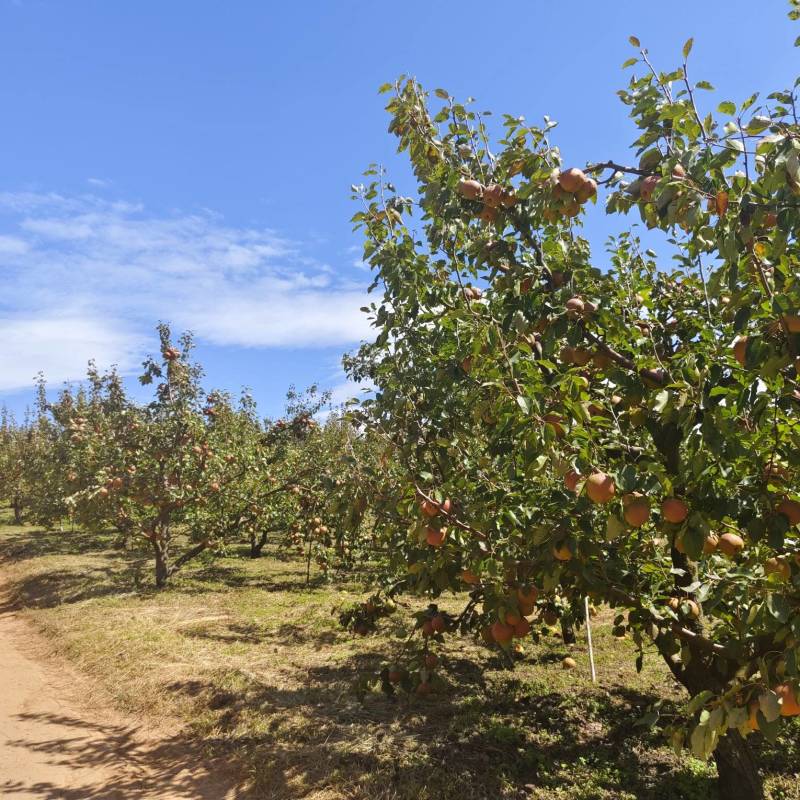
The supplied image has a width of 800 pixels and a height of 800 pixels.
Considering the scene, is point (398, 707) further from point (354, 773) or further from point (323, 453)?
point (323, 453)

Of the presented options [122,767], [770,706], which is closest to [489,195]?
[770,706]

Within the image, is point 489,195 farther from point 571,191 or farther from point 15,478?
point 15,478

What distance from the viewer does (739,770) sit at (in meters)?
3.99

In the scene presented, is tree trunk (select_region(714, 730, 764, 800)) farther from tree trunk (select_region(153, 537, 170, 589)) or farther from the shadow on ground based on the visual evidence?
tree trunk (select_region(153, 537, 170, 589))

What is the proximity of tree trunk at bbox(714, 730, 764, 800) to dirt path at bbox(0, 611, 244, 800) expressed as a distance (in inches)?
149

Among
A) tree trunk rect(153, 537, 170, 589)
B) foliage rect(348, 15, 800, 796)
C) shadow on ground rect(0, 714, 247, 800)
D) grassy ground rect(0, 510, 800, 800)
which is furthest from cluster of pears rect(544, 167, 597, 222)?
tree trunk rect(153, 537, 170, 589)

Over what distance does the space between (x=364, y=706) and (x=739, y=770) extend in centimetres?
364

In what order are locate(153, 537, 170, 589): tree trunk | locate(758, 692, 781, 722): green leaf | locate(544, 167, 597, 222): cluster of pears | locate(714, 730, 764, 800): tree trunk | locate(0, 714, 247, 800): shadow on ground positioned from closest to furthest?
1. locate(758, 692, 781, 722): green leaf
2. locate(544, 167, 597, 222): cluster of pears
3. locate(714, 730, 764, 800): tree trunk
4. locate(0, 714, 247, 800): shadow on ground
5. locate(153, 537, 170, 589): tree trunk

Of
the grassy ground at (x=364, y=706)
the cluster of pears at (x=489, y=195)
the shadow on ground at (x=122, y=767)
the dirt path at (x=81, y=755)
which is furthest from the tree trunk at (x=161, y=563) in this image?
the cluster of pears at (x=489, y=195)

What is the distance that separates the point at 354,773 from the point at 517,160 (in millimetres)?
4823

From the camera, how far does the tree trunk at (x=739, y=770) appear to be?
13.0ft

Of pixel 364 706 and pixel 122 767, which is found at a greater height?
pixel 122 767

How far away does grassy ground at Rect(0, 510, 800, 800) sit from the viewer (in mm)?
4582

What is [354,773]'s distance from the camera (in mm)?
4547
